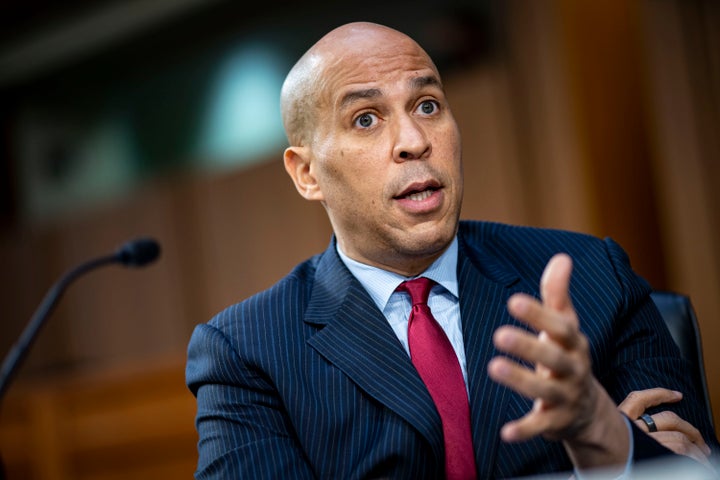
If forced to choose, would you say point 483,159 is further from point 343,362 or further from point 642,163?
point 343,362

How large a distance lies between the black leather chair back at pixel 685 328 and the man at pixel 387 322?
85 millimetres

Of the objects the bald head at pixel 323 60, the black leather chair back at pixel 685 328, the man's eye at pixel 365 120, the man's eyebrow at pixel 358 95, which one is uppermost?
the bald head at pixel 323 60

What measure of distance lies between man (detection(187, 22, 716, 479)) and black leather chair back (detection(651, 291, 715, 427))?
3.3 inches

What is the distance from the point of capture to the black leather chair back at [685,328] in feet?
5.51

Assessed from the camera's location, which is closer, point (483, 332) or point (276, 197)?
point (483, 332)

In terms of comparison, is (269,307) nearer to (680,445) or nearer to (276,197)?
(680,445)

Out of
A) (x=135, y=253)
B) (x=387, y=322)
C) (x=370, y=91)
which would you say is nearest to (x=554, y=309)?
(x=387, y=322)

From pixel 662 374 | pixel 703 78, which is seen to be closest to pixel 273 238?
pixel 703 78

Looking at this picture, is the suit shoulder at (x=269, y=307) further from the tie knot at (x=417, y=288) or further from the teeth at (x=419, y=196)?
the teeth at (x=419, y=196)

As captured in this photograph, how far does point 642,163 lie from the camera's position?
13.5 feet

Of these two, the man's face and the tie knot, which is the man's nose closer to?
the man's face

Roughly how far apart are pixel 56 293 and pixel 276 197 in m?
3.11

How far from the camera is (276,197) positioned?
529 centimetres

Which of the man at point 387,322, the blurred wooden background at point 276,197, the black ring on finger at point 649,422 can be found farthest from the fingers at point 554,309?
the blurred wooden background at point 276,197
